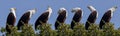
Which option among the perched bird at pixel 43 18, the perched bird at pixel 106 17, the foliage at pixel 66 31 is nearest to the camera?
the foliage at pixel 66 31

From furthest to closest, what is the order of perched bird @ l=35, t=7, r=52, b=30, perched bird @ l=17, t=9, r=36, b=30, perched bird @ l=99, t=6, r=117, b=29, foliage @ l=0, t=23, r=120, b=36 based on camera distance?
perched bird @ l=99, t=6, r=117, b=29, perched bird @ l=35, t=7, r=52, b=30, perched bird @ l=17, t=9, r=36, b=30, foliage @ l=0, t=23, r=120, b=36

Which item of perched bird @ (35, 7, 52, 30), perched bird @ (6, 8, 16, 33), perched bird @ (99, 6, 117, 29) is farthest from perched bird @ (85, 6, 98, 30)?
perched bird @ (6, 8, 16, 33)

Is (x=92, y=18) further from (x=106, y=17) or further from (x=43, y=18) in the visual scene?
(x=43, y=18)

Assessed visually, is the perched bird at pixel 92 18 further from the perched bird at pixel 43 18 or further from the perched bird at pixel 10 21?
the perched bird at pixel 10 21

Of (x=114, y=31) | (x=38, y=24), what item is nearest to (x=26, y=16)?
(x=38, y=24)

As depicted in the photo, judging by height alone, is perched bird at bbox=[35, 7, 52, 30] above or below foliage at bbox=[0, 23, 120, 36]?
above

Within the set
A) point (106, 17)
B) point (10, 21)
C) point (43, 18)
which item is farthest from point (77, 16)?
point (10, 21)

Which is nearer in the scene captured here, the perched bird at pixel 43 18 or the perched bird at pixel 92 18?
the perched bird at pixel 43 18

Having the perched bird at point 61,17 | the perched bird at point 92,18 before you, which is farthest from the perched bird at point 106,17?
the perched bird at point 61,17

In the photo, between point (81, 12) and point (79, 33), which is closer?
point (79, 33)

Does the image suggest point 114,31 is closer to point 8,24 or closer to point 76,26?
point 76,26

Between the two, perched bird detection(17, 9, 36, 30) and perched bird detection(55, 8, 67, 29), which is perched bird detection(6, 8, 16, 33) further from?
perched bird detection(55, 8, 67, 29)

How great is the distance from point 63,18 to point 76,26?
181cm

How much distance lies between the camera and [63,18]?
43.6 metres
